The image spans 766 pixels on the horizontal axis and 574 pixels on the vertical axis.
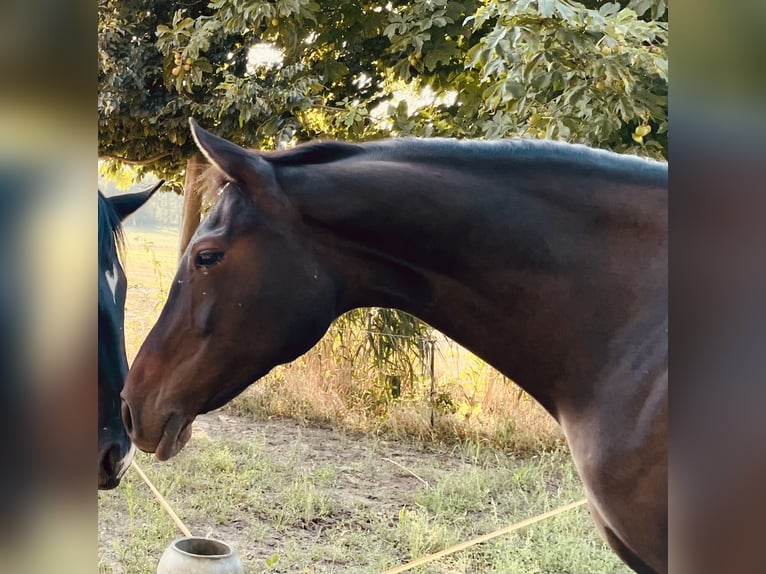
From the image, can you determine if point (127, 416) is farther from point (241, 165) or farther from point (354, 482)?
point (354, 482)

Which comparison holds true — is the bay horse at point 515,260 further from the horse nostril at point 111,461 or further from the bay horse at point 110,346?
the horse nostril at point 111,461

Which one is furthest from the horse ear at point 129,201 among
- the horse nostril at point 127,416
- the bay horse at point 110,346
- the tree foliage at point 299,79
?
the horse nostril at point 127,416

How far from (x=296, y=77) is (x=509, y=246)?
3.87ft

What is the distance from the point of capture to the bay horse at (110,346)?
149 cm

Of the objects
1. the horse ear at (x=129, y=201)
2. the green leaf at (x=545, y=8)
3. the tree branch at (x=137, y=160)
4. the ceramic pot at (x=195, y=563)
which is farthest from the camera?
the tree branch at (x=137, y=160)

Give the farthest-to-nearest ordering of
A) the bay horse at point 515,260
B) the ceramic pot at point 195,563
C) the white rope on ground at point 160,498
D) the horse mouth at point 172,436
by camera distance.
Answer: the white rope on ground at point 160,498 → the ceramic pot at point 195,563 → the horse mouth at point 172,436 → the bay horse at point 515,260

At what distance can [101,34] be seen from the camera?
205cm

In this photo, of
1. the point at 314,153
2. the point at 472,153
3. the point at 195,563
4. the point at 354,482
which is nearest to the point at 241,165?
the point at 314,153

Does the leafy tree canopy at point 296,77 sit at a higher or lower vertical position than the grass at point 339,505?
higher

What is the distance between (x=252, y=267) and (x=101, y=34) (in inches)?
50.7

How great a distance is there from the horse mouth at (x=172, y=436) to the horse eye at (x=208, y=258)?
0.31 m

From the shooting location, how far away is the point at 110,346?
1.51 metres

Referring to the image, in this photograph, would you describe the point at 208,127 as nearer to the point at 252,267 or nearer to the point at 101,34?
the point at 101,34

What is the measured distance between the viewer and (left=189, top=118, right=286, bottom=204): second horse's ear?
1.11 m
